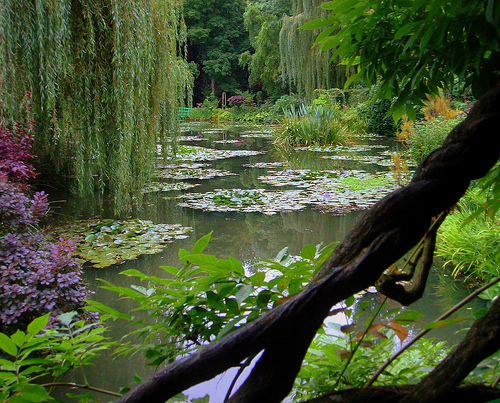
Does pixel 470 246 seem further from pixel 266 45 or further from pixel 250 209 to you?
pixel 266 45

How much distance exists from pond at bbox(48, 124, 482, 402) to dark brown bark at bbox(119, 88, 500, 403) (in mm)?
1442

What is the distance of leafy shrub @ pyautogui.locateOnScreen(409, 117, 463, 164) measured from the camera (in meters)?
7.00

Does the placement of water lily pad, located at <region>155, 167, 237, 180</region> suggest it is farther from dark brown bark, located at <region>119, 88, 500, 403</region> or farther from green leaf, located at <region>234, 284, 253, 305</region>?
dark brown bark, located at <region>119, 88, 500, 403</region>

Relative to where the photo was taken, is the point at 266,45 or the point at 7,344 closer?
the point at 7,344

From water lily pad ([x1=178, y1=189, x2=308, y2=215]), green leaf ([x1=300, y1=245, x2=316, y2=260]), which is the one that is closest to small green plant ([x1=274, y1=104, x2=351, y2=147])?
water lily pad ([x1=178, y1=189, x2=308, y2=215])

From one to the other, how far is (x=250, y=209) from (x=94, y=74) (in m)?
2.48

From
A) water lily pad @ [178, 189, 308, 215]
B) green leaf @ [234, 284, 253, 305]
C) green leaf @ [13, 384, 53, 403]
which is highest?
green leaf @ [234, 284, 253, 305]

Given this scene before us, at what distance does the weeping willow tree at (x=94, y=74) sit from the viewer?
4062 millimetres

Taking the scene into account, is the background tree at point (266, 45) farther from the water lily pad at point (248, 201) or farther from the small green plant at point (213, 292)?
the small green plant at point (213, 292)

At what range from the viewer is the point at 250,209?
5.59 metres

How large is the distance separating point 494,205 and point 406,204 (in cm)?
58

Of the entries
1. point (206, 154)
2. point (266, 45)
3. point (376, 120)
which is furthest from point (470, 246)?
point (266, 45)

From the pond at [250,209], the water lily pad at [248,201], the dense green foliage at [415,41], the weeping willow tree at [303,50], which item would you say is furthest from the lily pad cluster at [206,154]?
the dense green foliage at [415,41]

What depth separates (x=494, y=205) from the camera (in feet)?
3.21
